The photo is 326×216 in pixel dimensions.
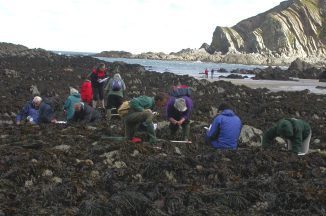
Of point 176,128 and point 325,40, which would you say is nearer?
point 176,128

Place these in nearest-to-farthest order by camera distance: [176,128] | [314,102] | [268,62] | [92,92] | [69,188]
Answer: [69,188], [176,128], [92,92], [314,102], [268,62]

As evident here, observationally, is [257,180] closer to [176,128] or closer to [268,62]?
[176,128]

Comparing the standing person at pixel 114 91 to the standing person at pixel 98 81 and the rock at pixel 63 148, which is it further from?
the rock at pixel 63 148

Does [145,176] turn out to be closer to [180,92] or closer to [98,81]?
[180,92]

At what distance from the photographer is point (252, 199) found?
278 inches

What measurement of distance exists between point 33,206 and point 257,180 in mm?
3563

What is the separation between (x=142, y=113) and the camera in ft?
37.9

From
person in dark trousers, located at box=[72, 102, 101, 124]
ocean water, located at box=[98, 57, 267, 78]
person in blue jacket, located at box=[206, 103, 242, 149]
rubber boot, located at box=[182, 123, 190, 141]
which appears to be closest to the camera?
person in blue jacket, located at box=[206, 103, 242, 149]

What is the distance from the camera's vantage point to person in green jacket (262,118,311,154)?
424 inches

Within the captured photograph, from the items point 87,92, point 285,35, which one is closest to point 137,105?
point 87,92

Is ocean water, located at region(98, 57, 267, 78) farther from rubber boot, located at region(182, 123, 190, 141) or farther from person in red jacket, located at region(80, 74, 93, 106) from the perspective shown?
rubber boot, located at region(182, 123, 190, 141)

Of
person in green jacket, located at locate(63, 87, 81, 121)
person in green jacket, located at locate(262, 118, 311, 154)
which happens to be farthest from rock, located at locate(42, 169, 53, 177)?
person in green jacket, located at locate(63, 87, 81, 121)

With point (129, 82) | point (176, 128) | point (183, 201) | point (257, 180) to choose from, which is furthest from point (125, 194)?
point (129, 82)

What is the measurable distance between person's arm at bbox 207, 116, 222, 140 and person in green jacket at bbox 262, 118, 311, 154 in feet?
4.01
